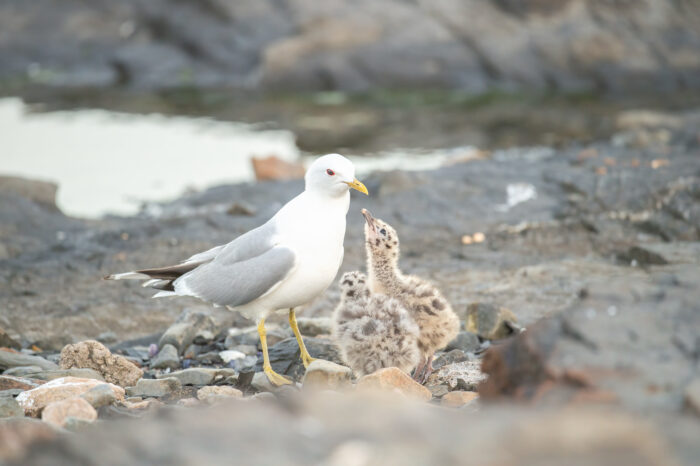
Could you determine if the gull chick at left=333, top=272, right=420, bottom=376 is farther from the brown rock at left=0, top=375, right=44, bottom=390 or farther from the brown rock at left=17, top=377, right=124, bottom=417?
the brown rock at left=0, top=375, right=44, bottom=390

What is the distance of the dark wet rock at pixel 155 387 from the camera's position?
5574mm

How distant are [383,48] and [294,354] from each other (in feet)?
58.9

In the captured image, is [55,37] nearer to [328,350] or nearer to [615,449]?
[328,350]

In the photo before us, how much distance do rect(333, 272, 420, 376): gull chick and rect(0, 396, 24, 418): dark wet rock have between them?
1.98 m

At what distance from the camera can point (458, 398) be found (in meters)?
5.07

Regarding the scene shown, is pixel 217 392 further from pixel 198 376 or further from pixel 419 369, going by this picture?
pixel 419 369

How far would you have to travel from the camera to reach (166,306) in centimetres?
820

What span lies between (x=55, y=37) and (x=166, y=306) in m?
19.4

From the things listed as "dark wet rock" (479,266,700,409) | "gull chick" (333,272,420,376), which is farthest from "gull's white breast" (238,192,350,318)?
"dark wet rock" (479,266,700,409)

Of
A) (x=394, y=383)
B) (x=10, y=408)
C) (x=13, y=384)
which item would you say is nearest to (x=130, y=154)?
(x=13, y=384)

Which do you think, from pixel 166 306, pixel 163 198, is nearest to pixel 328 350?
pixel 166 306

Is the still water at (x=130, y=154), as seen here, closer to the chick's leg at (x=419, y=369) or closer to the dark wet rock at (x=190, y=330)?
the dark wet rock at (x=190, y=330)

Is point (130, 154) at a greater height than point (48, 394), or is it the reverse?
point (48, 394)

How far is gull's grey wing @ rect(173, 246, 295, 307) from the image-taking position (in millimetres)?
5723
